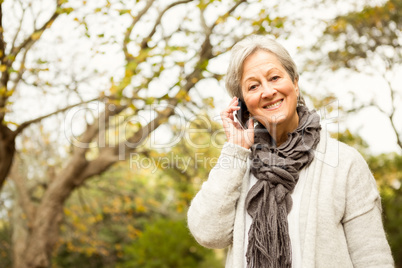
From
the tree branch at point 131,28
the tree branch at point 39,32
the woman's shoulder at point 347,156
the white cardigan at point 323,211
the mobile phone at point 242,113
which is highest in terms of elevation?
the tree branch at point 131,28

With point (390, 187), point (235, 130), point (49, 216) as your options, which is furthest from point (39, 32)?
point (390, 187)

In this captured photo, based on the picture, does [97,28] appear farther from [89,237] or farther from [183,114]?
[89,237]

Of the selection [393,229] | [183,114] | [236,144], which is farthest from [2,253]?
[236,144]

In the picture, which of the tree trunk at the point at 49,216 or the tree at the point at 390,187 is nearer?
the tree trunk at the point at 49,216

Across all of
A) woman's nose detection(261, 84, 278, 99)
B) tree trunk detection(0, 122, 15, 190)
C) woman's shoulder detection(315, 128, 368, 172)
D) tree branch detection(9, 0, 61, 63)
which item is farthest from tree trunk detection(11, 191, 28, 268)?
woman's shoulder detection(315, 128, 368, 172)

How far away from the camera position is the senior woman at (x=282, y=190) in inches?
60.6

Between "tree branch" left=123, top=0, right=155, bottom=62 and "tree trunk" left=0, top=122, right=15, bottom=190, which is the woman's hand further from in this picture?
"tree trunk" left=0, top=122, right=15, bottom=190

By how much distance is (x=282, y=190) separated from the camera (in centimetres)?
163

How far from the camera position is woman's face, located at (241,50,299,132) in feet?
5.88

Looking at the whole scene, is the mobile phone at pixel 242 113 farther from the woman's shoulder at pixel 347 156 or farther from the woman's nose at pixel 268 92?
the woman's shoulder at pixel 347 156

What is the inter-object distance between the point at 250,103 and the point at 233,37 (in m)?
3.06

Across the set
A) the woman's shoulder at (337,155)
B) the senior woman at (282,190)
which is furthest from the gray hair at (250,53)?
the woman's shoulder at (337,155)

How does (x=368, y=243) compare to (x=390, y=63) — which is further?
(x=390, y=63)

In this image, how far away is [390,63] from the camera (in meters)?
7.79
